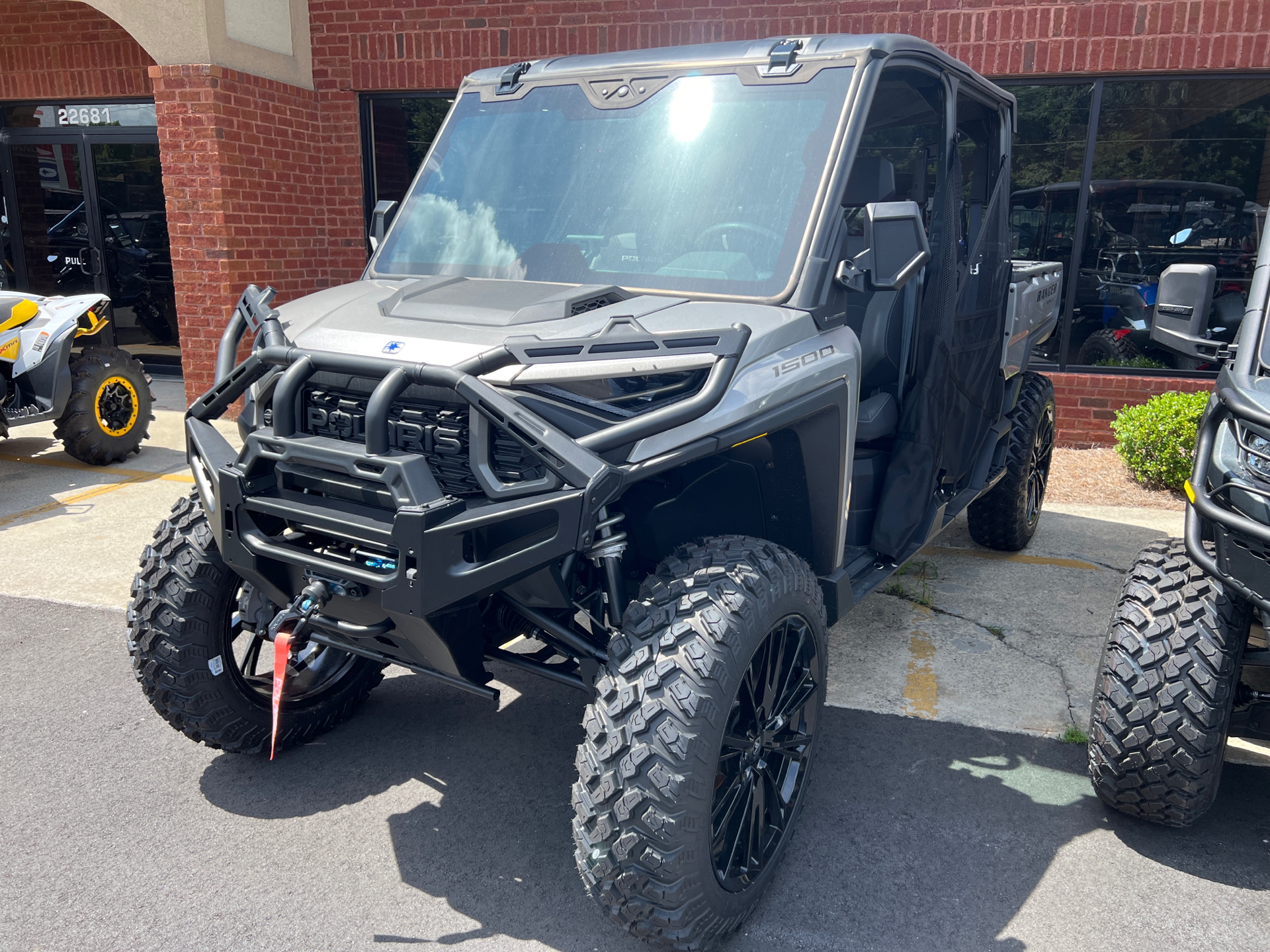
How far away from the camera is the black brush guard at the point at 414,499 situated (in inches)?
95.3

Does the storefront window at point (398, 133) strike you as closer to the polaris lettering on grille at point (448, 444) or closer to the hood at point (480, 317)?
the hood at point (480, 317)

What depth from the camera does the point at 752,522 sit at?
3.41 m

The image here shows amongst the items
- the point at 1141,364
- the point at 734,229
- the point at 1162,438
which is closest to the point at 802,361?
the point at 734,229

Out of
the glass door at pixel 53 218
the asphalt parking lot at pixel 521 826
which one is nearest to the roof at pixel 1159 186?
the asphalt parking lot at pixel 521 826

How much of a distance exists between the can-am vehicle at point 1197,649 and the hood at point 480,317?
1265 millimetres

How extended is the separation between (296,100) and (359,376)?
7466 mm

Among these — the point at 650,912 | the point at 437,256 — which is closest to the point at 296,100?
the point at 437,256

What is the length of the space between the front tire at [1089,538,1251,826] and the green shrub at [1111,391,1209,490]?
451 cm

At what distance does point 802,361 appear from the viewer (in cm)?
296

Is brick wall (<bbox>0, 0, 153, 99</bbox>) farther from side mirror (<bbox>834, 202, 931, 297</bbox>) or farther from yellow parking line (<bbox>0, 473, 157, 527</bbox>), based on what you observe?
side mirror (<bbox>834, 202, 931, 297</bbox>)

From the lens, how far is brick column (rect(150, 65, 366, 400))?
8188 mm

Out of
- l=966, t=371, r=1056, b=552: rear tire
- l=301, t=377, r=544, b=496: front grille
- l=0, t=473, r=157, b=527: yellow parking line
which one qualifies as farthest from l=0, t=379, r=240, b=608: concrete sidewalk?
l=966, t=371, r=1056, b=552: rear tire

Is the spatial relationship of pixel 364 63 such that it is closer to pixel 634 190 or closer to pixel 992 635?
pixel 634 190

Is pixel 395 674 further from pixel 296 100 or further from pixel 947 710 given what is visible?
pixel 296 100
